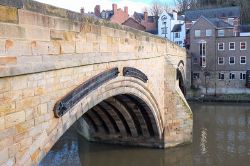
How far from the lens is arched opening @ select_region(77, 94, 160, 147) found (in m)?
15.1

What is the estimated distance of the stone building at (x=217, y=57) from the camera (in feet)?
112

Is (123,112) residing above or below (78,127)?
above

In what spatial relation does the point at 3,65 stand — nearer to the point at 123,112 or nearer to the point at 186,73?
the point at 123,112

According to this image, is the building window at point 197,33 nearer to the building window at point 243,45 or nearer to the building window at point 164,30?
the building window at point 243,45

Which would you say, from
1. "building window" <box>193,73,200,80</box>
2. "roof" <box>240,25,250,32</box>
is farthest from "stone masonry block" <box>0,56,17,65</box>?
"roof" <box>240,25,250,32</box>

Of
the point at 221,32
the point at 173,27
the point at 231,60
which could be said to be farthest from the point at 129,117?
the point at 173,27

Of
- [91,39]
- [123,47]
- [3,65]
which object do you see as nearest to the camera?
[3,65]

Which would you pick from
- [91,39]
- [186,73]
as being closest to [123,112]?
[91,39]

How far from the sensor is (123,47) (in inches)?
418

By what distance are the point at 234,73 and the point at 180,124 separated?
64.5 feet

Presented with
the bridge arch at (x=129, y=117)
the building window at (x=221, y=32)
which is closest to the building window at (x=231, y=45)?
the building window at (x=221, y=32)

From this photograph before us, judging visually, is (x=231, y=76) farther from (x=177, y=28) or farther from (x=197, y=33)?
(x=177, y=28)

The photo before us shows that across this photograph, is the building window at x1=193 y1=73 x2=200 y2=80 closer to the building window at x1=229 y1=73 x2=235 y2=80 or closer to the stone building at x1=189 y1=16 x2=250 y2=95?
the stone building at x1=189 y1=16 x2=250 y2=95

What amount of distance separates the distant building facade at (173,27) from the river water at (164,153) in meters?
23.2
